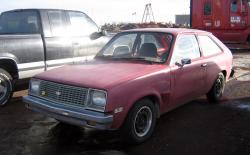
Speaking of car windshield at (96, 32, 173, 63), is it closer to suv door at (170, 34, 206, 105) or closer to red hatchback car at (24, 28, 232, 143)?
red hatchback car at (24, 28, 232, 143)

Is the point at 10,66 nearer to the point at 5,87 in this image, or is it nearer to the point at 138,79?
the point at 5,87

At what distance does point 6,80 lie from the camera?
6.82 meters

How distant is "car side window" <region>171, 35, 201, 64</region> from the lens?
5.78 meters

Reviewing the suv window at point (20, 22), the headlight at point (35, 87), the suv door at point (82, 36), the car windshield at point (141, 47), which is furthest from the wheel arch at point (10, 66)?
the car windshield at point (141, 47)

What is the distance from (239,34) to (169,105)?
13737 millimetres

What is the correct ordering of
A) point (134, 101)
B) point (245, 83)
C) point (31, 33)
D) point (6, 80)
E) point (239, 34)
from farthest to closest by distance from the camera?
point (239, 34) → point (245, 83) → point (31, 33) → point (6, 80) → point (134, 101)

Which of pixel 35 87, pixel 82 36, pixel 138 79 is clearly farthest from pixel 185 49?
pixel 82 36

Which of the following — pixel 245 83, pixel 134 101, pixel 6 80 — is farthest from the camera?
pixel 245 83

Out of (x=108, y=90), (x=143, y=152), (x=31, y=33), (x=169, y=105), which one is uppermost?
(x=31, y=33)

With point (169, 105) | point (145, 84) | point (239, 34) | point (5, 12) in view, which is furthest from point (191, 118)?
point (239, 34)

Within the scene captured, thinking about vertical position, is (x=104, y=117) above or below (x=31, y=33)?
below

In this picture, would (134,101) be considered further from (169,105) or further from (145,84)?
(169,105)

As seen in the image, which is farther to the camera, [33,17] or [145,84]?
[33,17]

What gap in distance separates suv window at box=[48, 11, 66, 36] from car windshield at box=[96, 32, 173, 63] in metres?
1.83
